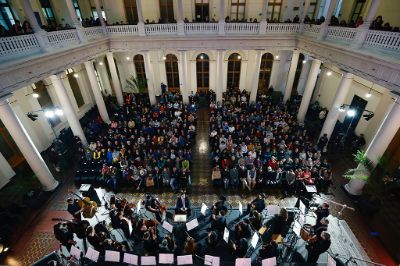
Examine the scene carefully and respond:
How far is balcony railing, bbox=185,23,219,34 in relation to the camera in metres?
14.5

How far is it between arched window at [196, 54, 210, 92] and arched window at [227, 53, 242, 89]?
1.92 metres

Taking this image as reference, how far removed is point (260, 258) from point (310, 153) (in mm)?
6169

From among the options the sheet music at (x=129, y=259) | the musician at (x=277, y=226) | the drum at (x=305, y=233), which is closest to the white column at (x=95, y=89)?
the sheet music at (x=129, y=259)

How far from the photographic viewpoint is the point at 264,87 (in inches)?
790

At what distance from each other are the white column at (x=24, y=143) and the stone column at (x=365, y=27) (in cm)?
1414

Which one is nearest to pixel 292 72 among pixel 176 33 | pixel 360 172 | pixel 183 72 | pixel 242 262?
pixel 183 72

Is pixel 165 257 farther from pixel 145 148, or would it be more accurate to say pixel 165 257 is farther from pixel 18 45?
pixel 18 45

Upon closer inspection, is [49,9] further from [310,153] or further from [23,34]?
[310,153]

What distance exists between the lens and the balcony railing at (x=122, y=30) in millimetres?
14773

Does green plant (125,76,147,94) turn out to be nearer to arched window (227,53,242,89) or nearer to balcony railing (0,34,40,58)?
arched window (227,53,242,89)

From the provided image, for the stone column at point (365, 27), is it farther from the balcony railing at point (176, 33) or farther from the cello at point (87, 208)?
the cello at point (87, 208)

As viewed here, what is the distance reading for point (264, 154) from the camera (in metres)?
11.5

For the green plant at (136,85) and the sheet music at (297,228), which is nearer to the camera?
the sheet music at (297,228)

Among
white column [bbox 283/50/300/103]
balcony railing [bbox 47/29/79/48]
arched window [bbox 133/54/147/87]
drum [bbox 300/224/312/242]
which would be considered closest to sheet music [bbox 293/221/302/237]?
drum [bbox 300/224/312/242]
